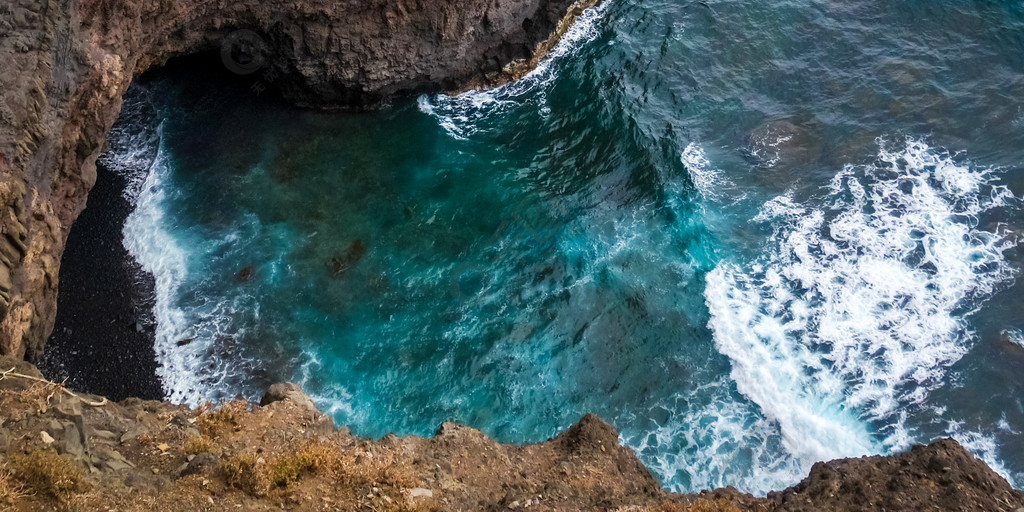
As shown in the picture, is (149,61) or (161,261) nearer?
(161,261)

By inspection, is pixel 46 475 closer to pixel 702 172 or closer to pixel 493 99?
pixel 702 172

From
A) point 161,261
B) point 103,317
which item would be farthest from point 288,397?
point 161,261

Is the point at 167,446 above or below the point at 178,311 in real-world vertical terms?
above

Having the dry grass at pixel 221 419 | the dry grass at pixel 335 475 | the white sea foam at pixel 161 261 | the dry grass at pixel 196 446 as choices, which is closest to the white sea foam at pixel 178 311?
the white sea foam at pixel 161 261

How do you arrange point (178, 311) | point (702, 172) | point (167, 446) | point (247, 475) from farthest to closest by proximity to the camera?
point (702, 172)
point (178, 311)
point (167, 446)
point (247, 475)

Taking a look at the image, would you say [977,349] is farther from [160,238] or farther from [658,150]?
[160,238]

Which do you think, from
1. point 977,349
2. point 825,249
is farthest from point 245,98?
point 977,349

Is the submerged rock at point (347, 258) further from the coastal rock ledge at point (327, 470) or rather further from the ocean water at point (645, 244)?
the coastal rock ledge at point (327, 470)
